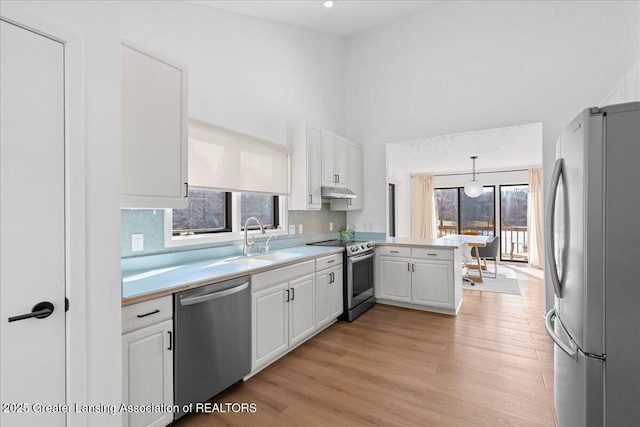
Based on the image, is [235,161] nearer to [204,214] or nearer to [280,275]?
[204,214]

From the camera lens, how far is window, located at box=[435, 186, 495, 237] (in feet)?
26.8

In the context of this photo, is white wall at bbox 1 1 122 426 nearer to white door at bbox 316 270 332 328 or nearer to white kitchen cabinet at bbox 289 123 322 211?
white door at bbox 316 270 332 328

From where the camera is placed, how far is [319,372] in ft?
8.02

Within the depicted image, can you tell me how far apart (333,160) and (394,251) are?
4.83ft

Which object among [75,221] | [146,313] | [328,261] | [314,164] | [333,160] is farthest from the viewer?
[333,160]

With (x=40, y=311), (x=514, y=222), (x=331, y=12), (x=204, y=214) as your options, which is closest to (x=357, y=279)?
(x=204, y=214)

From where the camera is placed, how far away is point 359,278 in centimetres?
380

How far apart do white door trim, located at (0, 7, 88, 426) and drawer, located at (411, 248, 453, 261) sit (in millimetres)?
3458

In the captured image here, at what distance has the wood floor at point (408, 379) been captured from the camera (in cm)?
192

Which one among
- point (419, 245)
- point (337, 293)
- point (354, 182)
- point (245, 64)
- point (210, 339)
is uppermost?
point (245, 64)

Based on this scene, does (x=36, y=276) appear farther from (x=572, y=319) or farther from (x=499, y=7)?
(x=499, y=7)

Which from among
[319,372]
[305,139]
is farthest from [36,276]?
[305,139]

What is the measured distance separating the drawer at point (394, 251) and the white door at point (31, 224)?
11.4 feet

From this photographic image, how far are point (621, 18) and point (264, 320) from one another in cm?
451
